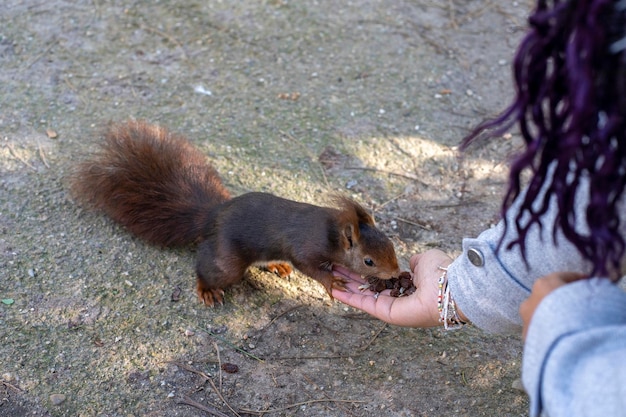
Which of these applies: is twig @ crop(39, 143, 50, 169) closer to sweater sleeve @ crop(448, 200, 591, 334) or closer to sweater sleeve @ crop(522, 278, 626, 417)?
sweater sleeve @ crop(448, 200, 591, 334)

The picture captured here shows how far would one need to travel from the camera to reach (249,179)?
2.53 metres

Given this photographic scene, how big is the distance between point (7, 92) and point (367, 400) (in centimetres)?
190

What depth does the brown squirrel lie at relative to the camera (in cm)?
205

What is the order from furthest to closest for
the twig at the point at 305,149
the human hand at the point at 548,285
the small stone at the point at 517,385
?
the twig at the point at 305,149
the small stone at the point at 517,385
the human hand at the point at 548,285

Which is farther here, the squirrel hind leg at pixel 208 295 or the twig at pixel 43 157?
the twig at pixel 43 157

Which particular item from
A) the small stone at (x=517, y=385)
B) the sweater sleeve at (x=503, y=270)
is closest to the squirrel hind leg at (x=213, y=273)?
the sweater sleeve at (x=503, y=270)

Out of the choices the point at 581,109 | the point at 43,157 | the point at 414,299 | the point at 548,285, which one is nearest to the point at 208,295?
the point at 414,299

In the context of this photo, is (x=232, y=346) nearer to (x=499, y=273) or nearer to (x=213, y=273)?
(x=213, y=273)

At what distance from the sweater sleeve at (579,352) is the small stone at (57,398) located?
1.16m

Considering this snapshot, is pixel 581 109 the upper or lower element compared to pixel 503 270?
upper

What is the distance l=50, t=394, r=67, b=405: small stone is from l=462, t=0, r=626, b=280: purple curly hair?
1.22m

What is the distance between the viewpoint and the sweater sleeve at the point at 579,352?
3.19 feet

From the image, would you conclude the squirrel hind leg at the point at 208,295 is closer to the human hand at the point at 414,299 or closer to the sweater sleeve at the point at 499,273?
the human hand at the point at 414,299

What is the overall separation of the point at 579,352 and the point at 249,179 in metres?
1.66
